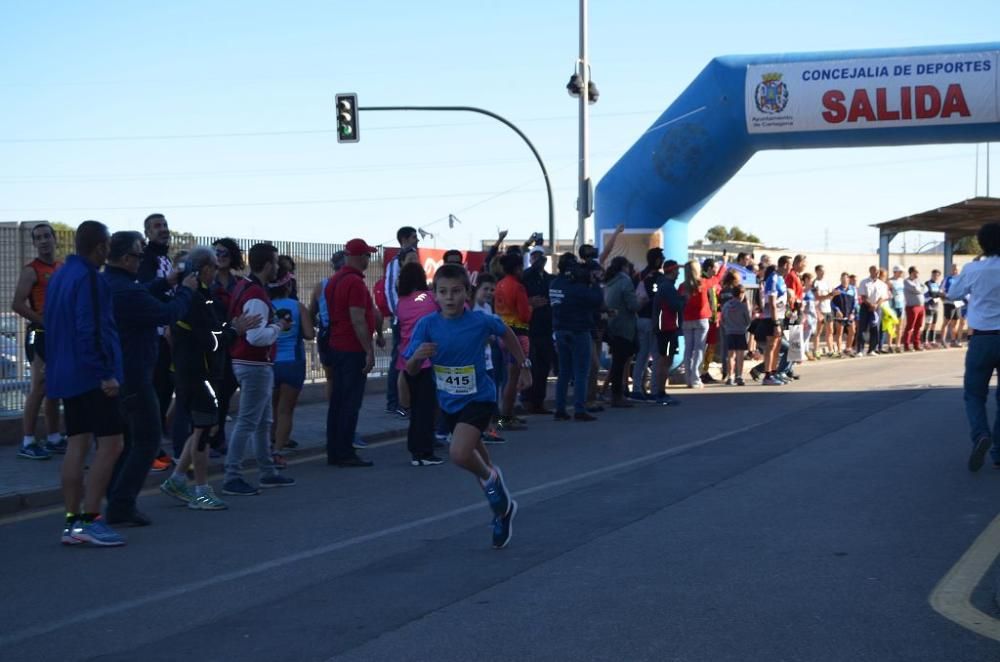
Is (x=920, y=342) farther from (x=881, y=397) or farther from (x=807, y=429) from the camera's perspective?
(x=807, y=429)

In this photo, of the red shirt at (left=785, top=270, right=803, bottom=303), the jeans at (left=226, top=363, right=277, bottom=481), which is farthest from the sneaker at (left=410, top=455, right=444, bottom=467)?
the red shirt at (left=785, top=270, right=803, bottom=303)

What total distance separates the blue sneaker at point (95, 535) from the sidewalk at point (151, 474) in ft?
5.29

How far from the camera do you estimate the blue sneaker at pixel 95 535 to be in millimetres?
7945

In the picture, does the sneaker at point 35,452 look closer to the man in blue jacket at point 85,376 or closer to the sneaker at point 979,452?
the man in blue jacket at point 85,376

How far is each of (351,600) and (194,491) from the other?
353 cm

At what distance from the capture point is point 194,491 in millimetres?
9547

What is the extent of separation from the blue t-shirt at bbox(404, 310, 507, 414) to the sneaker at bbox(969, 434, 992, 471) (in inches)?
171

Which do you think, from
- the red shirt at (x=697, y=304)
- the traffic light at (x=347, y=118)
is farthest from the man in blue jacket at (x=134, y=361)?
the traffic light at (x=347, y=118)

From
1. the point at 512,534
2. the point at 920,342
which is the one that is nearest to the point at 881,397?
the point at 512,534

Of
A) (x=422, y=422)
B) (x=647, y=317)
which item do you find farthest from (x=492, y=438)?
(x=647, y=317)

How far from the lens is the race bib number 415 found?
7895mm

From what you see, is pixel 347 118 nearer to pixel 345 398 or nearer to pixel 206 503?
pixel 345 398

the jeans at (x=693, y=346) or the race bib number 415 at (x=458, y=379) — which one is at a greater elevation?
the race bib number 415 at (x=458, y=379)

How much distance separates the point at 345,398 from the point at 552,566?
4.79 meters
